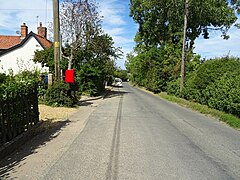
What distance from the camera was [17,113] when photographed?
269 inches

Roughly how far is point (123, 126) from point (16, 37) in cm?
3582

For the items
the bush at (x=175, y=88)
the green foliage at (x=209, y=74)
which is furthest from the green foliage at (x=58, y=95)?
the bush at (x=175, y=88)

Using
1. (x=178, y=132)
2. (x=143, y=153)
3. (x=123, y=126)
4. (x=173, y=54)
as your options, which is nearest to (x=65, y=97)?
(x=123, y=126)

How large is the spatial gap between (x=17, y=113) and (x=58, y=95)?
8123mm

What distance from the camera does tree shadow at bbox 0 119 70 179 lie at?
5.21m

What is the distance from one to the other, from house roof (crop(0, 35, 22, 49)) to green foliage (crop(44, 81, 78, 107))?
88.4 ft

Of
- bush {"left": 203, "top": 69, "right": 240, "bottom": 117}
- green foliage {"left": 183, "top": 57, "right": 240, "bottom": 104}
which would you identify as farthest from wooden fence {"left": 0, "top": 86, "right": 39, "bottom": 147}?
→ green foliage {"left": 183, "top": 57, "right": 240, "bottom": 104}

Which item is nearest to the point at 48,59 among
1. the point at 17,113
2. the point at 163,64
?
the point at 163,64

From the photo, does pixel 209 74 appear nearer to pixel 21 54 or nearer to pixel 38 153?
pixel 38 153

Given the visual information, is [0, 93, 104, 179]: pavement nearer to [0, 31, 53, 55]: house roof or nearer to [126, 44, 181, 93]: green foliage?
[126, 44, 181, 93]: green foliage

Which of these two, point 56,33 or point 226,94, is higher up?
point 56,33

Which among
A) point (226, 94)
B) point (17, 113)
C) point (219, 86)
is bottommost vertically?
point (17, 113)

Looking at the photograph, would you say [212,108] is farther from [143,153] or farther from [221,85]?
[143,153]

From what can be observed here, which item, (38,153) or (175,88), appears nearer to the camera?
(38,153)
